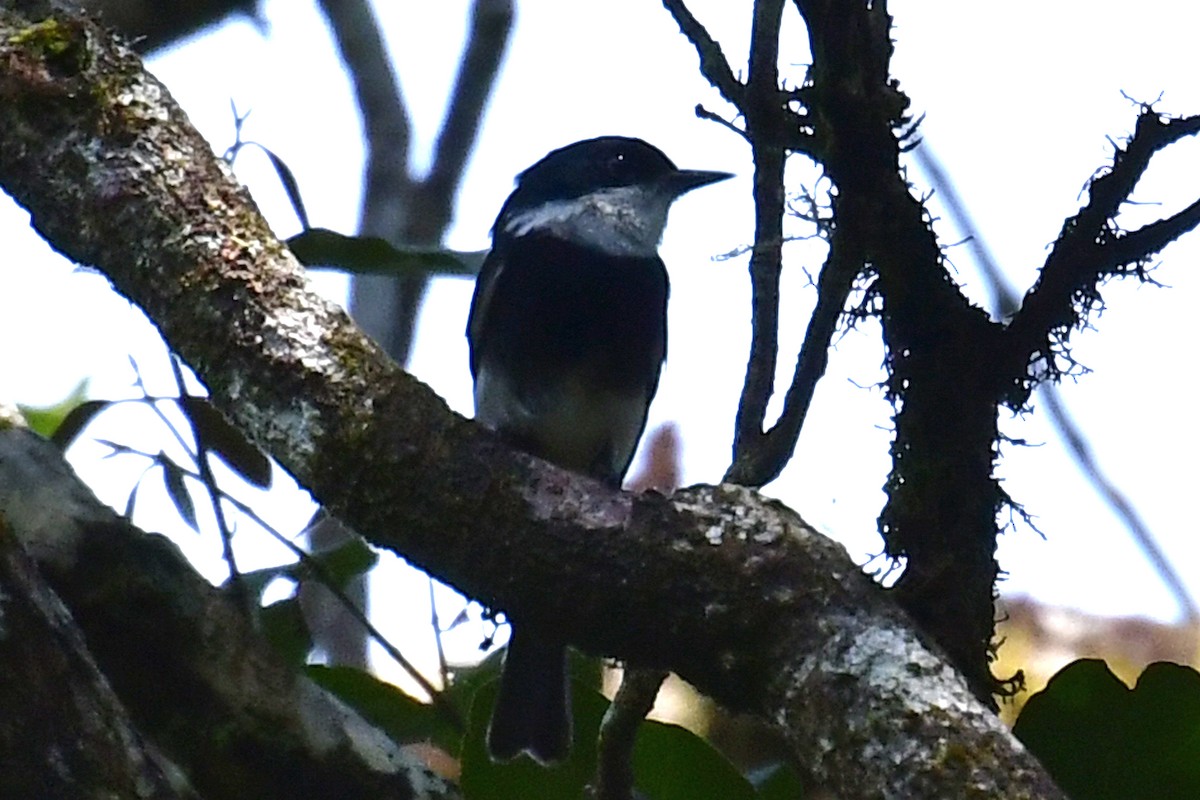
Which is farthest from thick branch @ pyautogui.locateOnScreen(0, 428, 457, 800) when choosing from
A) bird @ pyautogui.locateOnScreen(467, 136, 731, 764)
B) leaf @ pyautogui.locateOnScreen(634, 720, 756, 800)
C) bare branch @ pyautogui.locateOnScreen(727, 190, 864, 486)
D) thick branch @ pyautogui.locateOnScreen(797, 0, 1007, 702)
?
bird @ pyautogui.locateOnScreen(467, 136, 731, 764)

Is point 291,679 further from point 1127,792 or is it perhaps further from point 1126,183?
point 1126,183

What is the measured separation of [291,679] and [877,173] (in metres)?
1.03

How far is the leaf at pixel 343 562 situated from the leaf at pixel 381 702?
7.5 inches

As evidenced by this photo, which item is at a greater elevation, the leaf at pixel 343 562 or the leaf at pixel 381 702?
the leaf at pixel 343 562

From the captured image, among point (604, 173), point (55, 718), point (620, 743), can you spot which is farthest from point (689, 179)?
point (55, 718)

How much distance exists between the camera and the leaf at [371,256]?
9.29 ft

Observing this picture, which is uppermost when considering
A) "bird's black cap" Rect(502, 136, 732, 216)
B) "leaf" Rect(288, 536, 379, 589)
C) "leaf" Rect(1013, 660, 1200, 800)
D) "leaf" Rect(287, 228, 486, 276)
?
"bird's black cap" Rect(502, 136, 732, 216)

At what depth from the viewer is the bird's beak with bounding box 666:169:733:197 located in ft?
13.8

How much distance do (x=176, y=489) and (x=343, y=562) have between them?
1.01 ft

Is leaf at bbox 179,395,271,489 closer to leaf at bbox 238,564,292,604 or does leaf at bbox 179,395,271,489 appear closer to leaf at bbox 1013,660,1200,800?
leaf at bbox 238,564,292,604

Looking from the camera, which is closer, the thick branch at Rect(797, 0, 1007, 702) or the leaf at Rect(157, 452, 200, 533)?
the thick branch at Rect(797, 0, 1007, 702)

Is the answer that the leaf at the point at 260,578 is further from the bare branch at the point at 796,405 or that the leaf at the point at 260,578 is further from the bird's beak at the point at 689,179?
the bird's beak at the point at 689,179

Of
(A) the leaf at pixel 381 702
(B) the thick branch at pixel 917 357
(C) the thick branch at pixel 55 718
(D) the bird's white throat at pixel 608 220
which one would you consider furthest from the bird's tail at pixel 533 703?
(D) the bird's white throat at pixel 608 220

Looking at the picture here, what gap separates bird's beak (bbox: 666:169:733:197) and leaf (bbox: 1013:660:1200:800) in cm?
220
